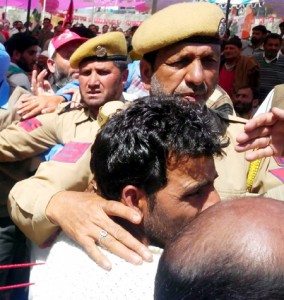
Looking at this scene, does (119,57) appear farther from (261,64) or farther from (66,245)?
(261,64)

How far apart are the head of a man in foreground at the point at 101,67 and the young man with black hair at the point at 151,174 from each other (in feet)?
4.20

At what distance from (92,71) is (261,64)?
13.8 ft

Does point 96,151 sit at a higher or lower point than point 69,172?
higher

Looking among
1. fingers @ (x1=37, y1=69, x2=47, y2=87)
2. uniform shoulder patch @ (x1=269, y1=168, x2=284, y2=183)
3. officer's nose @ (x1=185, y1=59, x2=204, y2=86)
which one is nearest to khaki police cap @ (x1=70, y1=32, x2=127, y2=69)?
fingers @ (x1=37, y1=69, x2=47, y2=87)

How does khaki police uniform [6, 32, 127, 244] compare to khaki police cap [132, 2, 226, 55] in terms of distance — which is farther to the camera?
khaki police cap [132, 2, 226, 55]

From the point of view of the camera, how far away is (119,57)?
9.14ft

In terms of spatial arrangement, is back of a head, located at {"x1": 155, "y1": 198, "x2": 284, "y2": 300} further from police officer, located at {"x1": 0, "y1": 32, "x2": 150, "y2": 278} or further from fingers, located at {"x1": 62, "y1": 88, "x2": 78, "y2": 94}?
fingers, located at {"x1": 62, "y1": 88, "x2": 78, "y2": 94}

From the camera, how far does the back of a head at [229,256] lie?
77 centimetres

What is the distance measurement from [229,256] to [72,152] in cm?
93

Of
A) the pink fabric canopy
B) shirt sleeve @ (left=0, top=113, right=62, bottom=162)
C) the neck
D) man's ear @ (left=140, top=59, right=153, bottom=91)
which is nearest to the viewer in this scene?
man's ear @ (left=140, top=59, right=153, bottom=91)

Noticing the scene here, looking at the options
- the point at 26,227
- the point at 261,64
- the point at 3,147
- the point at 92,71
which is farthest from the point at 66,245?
the point at 261,64

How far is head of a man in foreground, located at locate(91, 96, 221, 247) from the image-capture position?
1277 mm

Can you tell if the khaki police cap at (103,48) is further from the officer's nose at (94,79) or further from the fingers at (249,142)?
the fingers at (249,142)

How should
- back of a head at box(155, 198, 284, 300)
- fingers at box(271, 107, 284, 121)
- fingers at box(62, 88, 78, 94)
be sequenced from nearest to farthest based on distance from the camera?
back of a head at box(155, 198, 284, 300), fingers at box(271, 107, 284, 121), fingers at box(62, 88, 78, 94)
